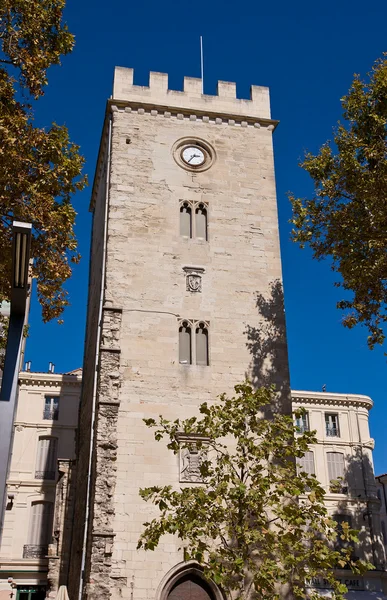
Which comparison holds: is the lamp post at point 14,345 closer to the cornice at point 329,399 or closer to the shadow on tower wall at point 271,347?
the shadow on tower wall at point 271,347

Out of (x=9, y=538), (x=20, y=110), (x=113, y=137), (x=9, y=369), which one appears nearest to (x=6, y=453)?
(x=9, y=369)

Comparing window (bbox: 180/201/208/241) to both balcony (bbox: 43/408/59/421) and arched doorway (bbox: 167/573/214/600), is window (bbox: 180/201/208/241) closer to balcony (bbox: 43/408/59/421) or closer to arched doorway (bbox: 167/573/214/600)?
arched doorway (bbox: 167/573/214/600)

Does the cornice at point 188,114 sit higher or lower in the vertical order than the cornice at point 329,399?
higher

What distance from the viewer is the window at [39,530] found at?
30703mm

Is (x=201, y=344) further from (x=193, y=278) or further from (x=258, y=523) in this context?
(x=258, y=523)

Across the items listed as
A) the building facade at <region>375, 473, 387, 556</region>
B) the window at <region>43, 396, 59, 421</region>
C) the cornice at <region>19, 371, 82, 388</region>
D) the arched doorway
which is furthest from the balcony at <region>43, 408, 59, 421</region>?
the building facade at <region>375, 473, 387, 556</region>

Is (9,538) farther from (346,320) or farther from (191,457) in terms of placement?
(346,320)

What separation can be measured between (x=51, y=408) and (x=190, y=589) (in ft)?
62.8

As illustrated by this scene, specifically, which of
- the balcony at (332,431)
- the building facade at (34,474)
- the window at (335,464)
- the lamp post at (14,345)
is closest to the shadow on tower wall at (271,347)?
the lamp post at (14,345)

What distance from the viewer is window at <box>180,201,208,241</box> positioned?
805 inches

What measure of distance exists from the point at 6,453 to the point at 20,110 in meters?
9.61

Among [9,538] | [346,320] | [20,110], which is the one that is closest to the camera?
[20,110]

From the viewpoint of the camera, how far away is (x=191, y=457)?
17344 millimetres

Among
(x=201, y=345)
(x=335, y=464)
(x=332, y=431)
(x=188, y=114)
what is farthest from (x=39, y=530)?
(x=188, y=114)
